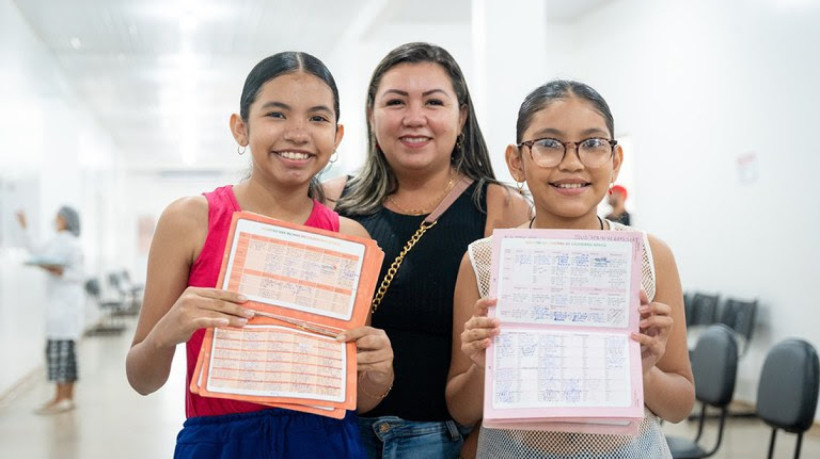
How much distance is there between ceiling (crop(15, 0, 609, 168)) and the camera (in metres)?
9.47

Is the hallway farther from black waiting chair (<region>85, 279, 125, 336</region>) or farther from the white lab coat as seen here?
black waiting chair (<region>85, 279, 125, 336</region>)

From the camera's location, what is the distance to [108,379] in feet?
31.6

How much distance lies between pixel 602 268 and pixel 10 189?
8.69 meters

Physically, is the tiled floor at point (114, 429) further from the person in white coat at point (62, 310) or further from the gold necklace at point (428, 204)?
the gold necklace at point (428, 204)

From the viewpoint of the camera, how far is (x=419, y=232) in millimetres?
2051

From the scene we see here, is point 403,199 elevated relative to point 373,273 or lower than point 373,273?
elevated

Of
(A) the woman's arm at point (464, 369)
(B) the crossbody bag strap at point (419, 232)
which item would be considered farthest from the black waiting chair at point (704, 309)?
Result: (A) the woman's arm at point (464, 369)

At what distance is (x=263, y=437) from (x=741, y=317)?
21.1ft

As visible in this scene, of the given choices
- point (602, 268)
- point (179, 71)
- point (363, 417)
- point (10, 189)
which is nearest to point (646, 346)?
point (602, 268)

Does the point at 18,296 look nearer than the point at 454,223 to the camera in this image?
No

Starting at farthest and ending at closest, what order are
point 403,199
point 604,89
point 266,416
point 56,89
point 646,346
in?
point 56,89 → point 604,89 → point 403,199 → point 266,416 → point 646,346

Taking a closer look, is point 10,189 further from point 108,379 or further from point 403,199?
point 403,199

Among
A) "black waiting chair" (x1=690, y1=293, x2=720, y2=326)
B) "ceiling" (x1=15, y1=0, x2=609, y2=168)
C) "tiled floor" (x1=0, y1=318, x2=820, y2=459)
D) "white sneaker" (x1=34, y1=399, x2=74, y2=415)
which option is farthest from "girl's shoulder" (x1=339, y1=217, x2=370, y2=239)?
"ceiling" (x1=15, y1=0, x2=609, y2=168)

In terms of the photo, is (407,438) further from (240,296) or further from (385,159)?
(385,159)
